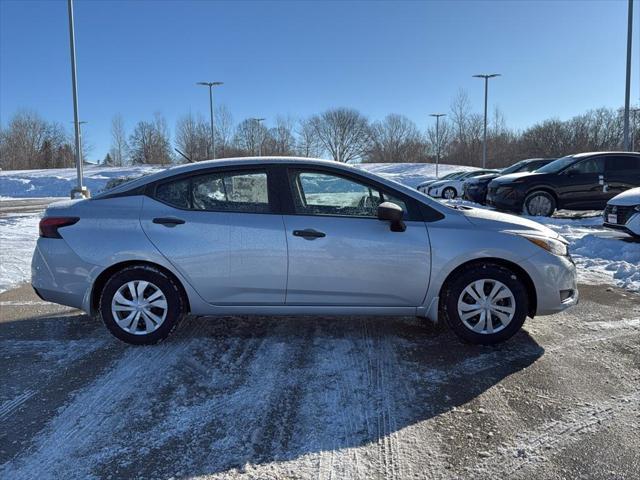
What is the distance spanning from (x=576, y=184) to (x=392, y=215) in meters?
10.4

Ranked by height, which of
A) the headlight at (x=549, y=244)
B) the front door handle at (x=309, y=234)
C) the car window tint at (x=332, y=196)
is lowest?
the headlight at (x=549, y=244)

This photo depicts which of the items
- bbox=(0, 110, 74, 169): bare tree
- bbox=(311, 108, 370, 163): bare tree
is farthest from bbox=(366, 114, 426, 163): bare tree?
bbox=(0, 110, 74, 169): bare tree

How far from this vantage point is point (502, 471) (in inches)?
95.0

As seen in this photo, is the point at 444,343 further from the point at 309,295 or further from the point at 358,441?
the point at 358,441

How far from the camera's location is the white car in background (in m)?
8.12

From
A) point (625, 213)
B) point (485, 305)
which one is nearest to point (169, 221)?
point (485, 305)

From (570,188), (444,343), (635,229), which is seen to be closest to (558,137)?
(570,188)

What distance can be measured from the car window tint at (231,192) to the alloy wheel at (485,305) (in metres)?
1.86

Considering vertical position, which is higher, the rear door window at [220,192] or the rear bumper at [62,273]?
the rear door window at [220,192]

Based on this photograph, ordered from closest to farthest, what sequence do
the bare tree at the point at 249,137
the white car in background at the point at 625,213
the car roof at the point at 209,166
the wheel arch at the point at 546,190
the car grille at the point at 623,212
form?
the car roof at the point at 209,166 → the white car in background at the point at 625,213 → the car grille at the point at 623,212 → the wheel arch at the point at 546,190 → the bare tree at the point at 249,137

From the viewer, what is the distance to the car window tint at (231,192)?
159 inches

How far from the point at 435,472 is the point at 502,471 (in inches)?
13.4

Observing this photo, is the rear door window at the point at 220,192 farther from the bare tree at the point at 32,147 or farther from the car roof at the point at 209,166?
the bare tree at the point at 32,147

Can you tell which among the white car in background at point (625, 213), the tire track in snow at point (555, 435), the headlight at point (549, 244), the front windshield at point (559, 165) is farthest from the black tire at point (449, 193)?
the tire track in snow at point (555, 435)
